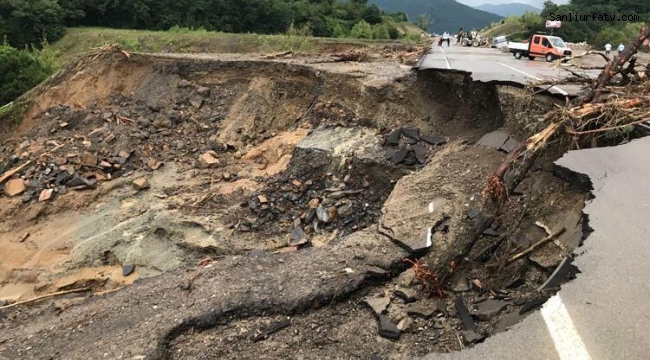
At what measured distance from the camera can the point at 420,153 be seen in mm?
9711

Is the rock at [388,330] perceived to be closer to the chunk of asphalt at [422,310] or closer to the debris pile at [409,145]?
the chunk of asphalt at [422,310]

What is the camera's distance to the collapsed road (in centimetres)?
480

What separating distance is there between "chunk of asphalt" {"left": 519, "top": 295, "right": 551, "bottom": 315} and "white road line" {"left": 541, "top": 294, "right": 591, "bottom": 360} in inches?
2.4

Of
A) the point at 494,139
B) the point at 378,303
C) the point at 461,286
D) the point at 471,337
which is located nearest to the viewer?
the point at 471,337

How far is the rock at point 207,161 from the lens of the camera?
39.8 feet

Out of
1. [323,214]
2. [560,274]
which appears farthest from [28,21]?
[560,274]

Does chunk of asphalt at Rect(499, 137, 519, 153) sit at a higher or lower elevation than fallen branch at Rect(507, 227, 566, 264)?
higher

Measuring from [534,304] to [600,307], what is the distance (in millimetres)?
476

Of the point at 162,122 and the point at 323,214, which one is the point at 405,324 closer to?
the point at 323,214

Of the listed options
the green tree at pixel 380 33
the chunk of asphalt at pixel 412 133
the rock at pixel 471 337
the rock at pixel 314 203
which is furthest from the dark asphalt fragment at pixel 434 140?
the green tree at pixel 380 33

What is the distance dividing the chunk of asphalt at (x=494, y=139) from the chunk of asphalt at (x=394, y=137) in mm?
1964

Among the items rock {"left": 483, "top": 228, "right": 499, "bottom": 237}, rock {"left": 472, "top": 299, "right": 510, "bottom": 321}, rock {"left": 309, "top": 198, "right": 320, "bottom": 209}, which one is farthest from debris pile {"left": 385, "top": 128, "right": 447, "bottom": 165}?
rock {"left": 472, "top": 299, "right": 510, "bottom": 321}

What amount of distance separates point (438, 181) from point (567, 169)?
232 centimetres

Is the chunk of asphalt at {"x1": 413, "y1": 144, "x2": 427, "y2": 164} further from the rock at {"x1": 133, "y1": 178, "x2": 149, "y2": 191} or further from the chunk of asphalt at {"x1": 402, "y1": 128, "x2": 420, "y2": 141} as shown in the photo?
the rock at {"x1": 133, "y1": 178, "x2": 149, "y2": 191}
